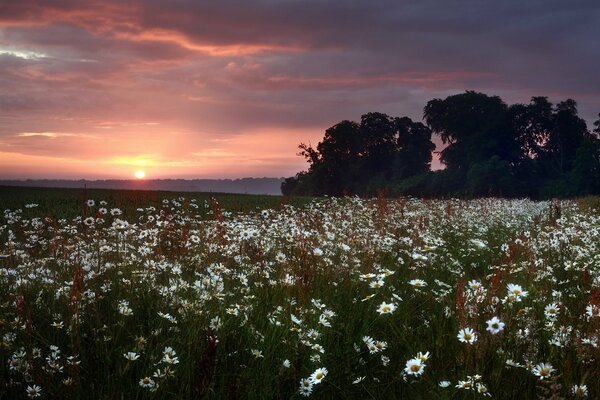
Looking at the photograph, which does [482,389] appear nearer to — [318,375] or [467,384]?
[467,384]

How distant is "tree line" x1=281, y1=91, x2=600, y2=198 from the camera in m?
66.0

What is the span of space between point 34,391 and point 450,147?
72.4 metres

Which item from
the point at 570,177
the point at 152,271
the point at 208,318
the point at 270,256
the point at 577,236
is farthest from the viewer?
the point at 570,177

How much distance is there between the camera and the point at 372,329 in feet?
18.5

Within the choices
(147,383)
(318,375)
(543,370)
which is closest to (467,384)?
(543,370)

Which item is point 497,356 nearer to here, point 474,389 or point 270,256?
point 474,389

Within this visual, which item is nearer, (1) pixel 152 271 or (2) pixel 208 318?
(2) pixel 208 318

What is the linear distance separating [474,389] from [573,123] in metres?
74.3

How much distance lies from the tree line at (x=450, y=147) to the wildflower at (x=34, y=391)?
60997mm

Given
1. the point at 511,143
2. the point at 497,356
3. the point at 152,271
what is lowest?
the point at 497,356

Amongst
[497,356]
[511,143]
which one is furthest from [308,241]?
[511,143]

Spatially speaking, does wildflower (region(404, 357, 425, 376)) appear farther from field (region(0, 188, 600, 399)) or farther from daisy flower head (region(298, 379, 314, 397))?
daisy flower head (region(298, 379, 314, 397))

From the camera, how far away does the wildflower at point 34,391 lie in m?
3.47

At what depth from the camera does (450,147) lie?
72.0 m
